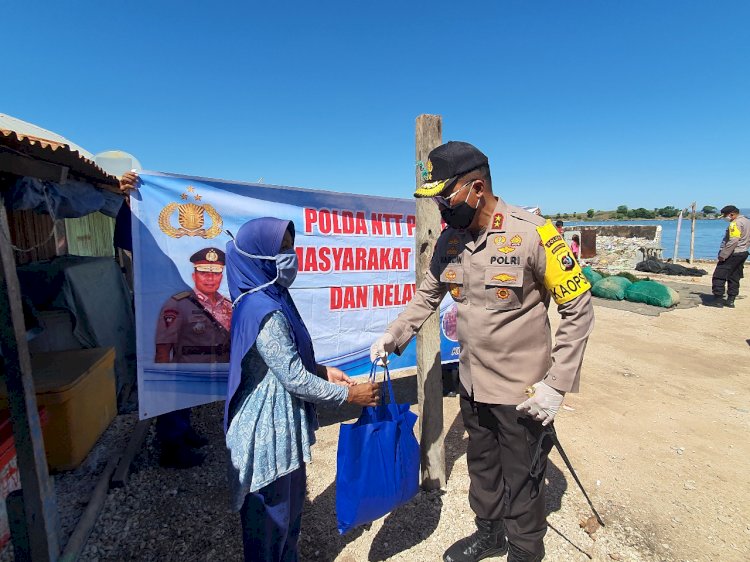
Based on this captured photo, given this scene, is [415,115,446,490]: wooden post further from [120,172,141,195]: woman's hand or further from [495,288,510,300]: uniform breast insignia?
[120,172,141,195]: woman's hand

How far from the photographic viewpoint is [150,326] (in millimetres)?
3039

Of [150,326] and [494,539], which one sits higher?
[150,326]

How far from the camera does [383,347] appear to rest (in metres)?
2.30

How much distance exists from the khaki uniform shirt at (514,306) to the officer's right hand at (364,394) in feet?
1.76

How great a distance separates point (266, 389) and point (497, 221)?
1.37 meters

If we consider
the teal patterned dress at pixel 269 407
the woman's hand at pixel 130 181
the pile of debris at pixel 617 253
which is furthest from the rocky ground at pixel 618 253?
the teal patterned dress at pixel 269 407

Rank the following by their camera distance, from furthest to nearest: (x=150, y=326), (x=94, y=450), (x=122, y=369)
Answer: (x=122, y=369) < (x=94, y=450) < (x=150, y=326)

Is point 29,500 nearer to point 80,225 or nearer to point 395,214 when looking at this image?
point 395,214

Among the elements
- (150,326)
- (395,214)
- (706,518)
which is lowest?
(706,518)

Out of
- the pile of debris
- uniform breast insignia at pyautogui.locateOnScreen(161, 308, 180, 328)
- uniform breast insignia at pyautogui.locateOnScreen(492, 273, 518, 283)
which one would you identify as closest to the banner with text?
uniform breast insignia at pyautogui.locateOnScreen(161, 308, 180, 328)

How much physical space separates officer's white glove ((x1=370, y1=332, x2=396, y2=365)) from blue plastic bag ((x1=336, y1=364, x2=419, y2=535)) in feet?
0.90

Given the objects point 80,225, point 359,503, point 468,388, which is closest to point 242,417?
point 359,503

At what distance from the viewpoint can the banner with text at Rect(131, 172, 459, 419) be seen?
3.02 meters

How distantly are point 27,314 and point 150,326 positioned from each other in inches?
97.4
